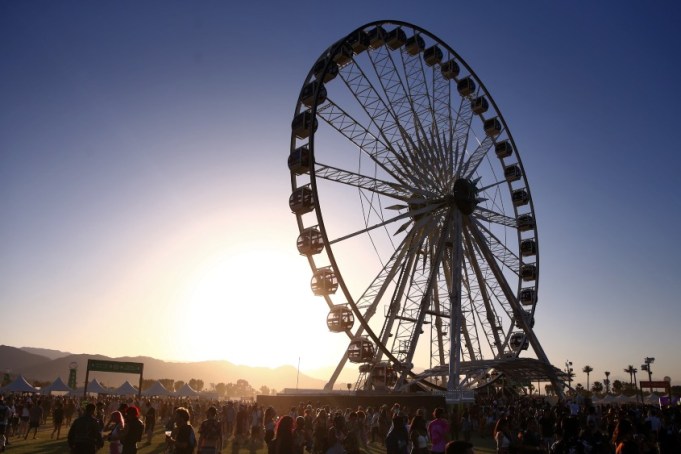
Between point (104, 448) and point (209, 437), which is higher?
point (209, 437)

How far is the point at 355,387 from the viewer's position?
30516 millimetres

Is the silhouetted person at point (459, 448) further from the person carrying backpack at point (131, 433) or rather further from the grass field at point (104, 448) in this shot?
the grass field at point (104, 448)

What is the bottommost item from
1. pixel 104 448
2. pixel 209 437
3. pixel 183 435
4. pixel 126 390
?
pixel 126 390

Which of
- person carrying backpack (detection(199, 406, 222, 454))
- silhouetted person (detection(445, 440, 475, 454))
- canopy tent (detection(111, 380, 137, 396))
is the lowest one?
canopy tent (detection(111, 380, 137, 396))

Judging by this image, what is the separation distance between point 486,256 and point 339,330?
39.9 feet

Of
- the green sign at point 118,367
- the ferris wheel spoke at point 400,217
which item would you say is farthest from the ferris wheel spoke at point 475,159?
the green sign at point 118,367

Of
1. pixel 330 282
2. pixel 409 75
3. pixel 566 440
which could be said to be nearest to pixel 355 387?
pixel 330 282

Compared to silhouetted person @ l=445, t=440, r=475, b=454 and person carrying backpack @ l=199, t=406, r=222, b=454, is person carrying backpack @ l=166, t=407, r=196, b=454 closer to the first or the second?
person carrying backpack @ l=199, t=406, r=222, b=454

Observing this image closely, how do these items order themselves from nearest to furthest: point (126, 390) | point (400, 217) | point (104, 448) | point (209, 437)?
point (209, 437), point (104, 448), point (400, 217), point (126, 390)

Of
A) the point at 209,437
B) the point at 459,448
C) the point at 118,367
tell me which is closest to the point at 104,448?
the point at 209,437

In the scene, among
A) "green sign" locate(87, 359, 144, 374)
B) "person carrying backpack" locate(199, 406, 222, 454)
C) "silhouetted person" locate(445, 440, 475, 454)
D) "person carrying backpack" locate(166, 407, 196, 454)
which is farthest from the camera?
"green sign" locate(87, 359, 144, 374)

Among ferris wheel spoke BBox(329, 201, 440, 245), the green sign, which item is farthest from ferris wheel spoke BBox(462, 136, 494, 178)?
the green sign

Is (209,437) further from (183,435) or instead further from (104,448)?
(104,448)

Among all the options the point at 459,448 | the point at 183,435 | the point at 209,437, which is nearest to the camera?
the point at 459,448
